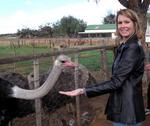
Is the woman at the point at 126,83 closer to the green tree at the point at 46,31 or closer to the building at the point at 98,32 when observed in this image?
the green tree at the point at 46,31

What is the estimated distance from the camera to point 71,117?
217 inches

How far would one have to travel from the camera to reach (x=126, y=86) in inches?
100.0

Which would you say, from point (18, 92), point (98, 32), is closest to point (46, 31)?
point (98, 32)

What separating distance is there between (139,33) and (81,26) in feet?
195

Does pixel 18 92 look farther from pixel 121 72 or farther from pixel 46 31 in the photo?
pixel 46 31

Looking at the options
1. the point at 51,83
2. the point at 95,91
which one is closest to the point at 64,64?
the point at 51,83

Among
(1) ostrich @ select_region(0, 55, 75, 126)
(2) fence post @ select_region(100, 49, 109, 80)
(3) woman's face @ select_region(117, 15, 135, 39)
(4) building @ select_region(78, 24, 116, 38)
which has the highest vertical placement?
(3) woman's face @ select_region(117, 15, 135, 39)

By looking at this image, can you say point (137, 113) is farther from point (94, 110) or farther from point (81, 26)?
point (81, 26)

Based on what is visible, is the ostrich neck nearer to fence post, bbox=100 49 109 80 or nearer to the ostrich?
the ostrich

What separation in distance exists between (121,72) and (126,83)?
94 mm

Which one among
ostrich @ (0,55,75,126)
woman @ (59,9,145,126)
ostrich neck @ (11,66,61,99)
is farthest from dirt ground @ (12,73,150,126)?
woman @ (59,9,145,126)

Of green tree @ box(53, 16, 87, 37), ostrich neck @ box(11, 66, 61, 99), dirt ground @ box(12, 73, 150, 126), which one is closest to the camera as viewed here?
ostrich neck @ box(11, 66, 61, 99)

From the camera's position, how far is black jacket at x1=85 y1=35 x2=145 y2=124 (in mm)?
2486

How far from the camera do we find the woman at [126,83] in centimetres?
249
